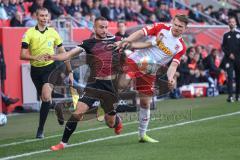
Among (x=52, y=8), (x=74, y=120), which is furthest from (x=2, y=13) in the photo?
(x=74, y=120)

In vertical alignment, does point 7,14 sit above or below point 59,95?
above

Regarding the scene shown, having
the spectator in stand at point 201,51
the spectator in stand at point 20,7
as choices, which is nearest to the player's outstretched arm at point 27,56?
the spectator in stand at point 20,7

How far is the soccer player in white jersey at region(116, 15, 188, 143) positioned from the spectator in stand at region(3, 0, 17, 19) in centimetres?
898

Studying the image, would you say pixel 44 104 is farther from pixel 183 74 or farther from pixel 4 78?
pixel 183 74

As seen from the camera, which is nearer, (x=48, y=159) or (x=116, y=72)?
(x=48, y=159)

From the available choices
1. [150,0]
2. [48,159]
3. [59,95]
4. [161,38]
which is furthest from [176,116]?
[150,0]

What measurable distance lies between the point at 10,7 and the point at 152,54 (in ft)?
31.6

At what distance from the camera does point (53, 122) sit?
15352 mm

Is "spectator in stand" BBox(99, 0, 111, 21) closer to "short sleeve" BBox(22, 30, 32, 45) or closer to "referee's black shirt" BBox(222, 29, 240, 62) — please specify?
"referee's black shirt" BBox(222, 29, 240, 62)

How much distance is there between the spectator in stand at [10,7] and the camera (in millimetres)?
19812

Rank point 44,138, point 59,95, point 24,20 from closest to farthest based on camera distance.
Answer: point 44,138
point 59,95
point 24,20

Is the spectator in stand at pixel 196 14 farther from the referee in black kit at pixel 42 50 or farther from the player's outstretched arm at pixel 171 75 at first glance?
the player's outstretched arm at pixel 171 75

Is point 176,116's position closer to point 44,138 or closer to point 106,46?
point 44,138

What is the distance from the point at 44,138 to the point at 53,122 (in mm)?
3105
